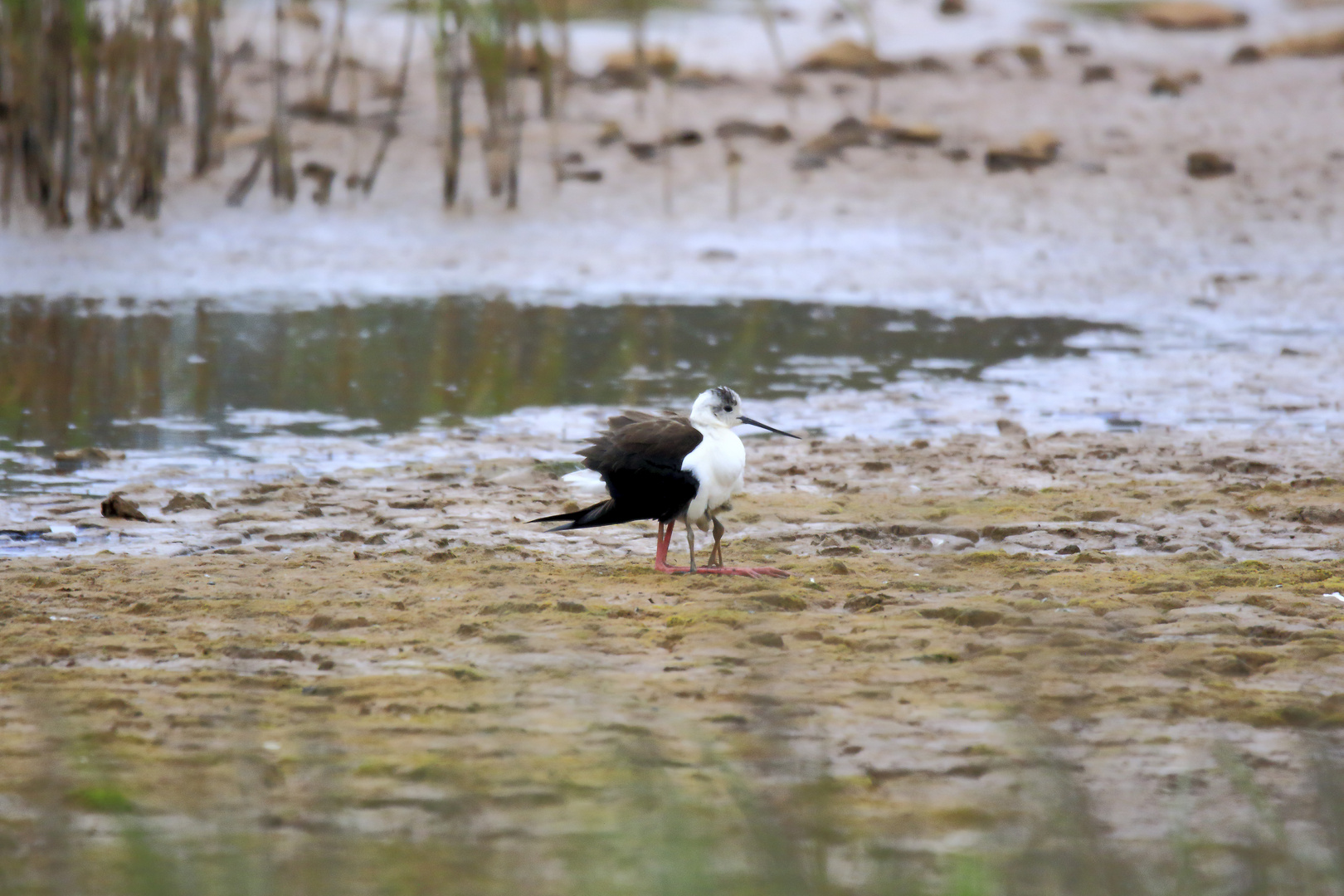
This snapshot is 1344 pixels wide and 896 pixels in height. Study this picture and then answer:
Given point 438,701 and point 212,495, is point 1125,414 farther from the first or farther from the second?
point 438,701

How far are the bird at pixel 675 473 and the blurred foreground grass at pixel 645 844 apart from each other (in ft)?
5.66

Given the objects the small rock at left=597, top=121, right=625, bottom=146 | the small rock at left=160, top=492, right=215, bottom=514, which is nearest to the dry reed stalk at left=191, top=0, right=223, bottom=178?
the small rock at left=597, top=121, right=625, bottom=146

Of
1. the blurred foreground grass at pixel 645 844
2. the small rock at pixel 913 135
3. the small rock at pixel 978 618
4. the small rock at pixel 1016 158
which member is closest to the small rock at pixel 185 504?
the blurred foreground grass at pixel 645 844

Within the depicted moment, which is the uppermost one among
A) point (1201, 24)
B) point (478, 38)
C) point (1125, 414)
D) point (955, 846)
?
point (1201, 24)

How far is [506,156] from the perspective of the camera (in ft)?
40.3

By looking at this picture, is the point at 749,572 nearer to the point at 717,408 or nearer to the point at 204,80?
the point at 717,408

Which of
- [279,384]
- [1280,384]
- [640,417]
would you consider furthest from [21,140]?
[1280,384]

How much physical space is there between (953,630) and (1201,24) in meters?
15.4

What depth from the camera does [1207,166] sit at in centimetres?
1241

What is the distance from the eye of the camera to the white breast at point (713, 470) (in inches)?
191

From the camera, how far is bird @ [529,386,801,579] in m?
4.84

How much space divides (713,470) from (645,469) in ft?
0.68

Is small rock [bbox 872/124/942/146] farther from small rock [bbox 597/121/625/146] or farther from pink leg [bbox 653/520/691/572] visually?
pink leg [bbox 653/520/691/572]

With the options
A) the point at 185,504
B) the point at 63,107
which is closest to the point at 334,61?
the point at 63,107
